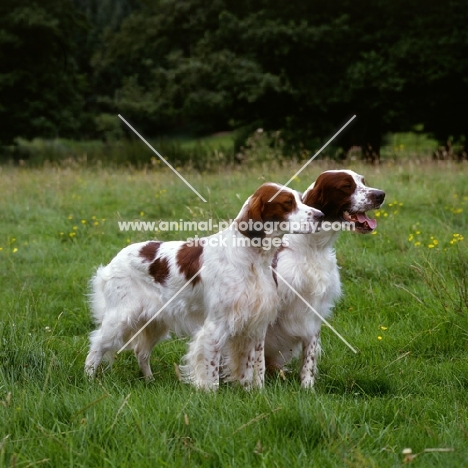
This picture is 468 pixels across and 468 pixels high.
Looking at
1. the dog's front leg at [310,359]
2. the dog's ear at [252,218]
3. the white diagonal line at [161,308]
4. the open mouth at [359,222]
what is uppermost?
the dog's ear at [252,218]

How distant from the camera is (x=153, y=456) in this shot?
2.62m

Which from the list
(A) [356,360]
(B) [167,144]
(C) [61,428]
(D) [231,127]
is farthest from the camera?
(D) [231,127]

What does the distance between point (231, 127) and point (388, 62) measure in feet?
20.5

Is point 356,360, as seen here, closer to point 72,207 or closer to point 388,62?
point 72,207

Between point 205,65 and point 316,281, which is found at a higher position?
point 205,65

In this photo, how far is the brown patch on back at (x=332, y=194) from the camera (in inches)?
162

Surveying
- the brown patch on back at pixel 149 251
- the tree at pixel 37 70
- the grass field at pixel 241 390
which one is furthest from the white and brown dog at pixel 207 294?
the tree at pixel 37 70

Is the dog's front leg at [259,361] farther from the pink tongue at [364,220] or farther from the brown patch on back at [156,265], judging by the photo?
the pink tongue at [364,220]

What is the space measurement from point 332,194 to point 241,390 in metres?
1.38

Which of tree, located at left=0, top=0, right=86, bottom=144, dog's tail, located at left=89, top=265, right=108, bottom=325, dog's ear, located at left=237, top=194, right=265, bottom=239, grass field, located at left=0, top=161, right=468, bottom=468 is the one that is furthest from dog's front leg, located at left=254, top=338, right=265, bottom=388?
tree, located at left=0, top=0, right=86, bottom=144

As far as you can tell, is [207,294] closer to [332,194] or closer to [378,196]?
[332,194]

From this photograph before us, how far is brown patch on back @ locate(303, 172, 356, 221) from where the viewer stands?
4.11m

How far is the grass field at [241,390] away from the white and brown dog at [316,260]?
1.15 feet

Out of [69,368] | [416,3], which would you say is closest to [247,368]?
[69,368]
